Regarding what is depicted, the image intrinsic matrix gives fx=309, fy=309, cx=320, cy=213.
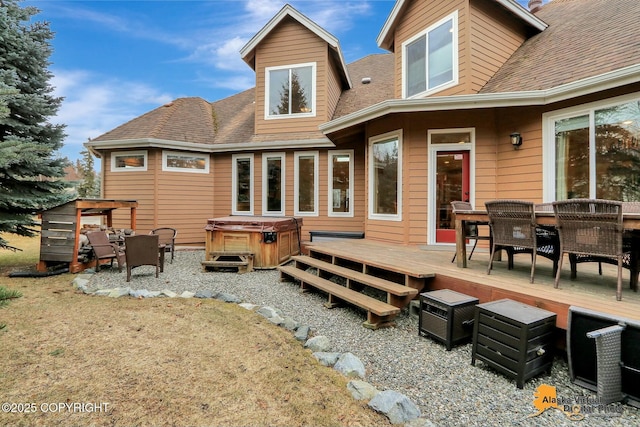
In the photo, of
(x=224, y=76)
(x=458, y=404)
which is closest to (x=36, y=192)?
(x=458, y=404)

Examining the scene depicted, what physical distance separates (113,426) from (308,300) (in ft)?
9.02

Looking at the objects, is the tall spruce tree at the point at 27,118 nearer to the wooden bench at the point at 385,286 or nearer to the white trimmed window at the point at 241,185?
the white trimmed window at the point at 241,185

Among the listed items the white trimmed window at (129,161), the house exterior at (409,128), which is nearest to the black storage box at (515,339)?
the house exterior at (409,128)

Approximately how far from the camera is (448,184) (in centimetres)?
Answer: 589

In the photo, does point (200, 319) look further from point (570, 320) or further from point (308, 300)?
point (570, 320)

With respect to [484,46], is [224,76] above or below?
above

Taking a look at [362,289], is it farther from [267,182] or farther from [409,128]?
[267,182]

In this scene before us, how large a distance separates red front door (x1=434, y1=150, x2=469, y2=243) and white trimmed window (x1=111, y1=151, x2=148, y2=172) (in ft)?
25.3

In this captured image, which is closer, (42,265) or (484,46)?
(42,265)

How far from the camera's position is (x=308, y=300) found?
4352mm

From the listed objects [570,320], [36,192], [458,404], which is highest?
[36,192]

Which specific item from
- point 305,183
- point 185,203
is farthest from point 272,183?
point 185,203

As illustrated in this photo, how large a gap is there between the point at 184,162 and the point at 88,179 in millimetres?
20279

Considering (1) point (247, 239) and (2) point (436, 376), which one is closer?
(2) point (436, 376)
